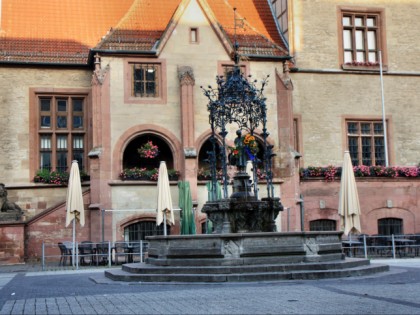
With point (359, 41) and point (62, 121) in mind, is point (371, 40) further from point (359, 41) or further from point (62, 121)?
point (62, 121)

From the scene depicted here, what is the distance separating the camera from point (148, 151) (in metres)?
28.9

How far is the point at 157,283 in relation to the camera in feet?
48.9

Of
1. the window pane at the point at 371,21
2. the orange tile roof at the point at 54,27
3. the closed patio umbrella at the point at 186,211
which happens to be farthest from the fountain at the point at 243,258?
the window pane at the point at 371,21

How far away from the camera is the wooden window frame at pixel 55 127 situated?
3053 cm

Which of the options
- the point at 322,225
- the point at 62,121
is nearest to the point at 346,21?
the point at 322,225

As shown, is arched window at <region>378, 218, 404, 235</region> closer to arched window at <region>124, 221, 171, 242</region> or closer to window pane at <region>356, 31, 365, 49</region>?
window pane at <region>356, 31, 365, 49</region>

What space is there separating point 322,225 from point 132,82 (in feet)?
34.7

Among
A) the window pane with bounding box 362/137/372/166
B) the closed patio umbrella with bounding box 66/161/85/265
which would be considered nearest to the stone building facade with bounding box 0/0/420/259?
the window pane with bounding box 362/137/372/166

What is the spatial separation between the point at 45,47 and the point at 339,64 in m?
14.0

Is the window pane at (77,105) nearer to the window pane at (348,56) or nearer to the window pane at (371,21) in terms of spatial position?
the window pane at (348,56)

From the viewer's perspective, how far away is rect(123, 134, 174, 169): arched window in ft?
100

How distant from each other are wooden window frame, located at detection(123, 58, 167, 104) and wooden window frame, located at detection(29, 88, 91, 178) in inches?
112

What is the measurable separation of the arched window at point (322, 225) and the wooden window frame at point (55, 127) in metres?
10.4

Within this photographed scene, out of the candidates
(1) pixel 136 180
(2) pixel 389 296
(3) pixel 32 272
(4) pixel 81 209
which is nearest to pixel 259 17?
(1) pixel 136 180
